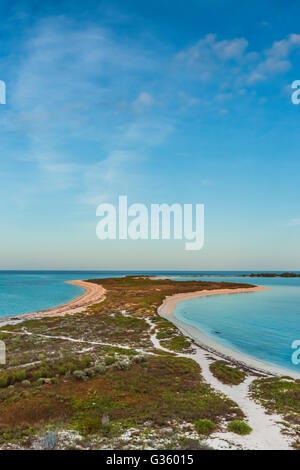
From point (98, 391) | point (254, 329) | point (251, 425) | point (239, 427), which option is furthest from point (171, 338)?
point (239, 427)

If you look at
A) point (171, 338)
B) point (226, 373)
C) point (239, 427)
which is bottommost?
point (171, 338)

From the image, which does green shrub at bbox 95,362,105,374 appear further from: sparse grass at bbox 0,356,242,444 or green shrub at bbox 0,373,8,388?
green shrub at bbox 0,373,8,388

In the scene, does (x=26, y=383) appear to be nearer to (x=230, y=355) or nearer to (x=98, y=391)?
(x=98, y=391)

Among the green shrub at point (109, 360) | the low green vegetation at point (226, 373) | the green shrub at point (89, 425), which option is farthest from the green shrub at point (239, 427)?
the green shrub at point (109, 360)

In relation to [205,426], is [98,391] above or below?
below

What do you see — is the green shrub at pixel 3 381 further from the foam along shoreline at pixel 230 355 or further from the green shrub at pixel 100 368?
the foam along shoreline at pixel 230 355
